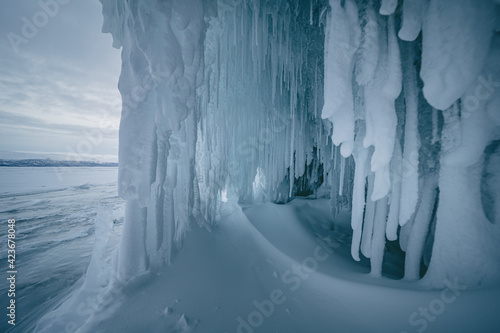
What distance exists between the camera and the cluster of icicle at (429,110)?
6.48 feet

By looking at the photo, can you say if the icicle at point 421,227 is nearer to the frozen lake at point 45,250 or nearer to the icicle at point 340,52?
the icicle at point 340,52

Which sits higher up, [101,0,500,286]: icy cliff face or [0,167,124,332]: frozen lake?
[101,0,500,286]: icy cliff face

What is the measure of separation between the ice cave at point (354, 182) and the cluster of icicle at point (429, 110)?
0.01m

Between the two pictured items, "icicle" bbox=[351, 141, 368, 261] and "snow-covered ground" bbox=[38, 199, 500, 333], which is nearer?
"snow-covered ground" bbox=[38, 199, 500, 333]

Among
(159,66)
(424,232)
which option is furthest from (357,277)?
(159,66)

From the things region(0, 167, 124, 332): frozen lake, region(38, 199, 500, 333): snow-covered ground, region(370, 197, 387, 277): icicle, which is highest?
region(370, 197, 387, 277): icicle

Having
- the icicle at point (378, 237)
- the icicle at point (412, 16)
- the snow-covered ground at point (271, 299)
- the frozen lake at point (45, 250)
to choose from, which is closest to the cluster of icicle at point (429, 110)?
the icicle at point (412, 16)

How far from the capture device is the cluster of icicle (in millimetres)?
1975

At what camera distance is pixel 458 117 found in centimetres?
245

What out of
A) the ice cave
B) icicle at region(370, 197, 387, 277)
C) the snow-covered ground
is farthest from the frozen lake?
icicle at region(370, 197, 387, 277)

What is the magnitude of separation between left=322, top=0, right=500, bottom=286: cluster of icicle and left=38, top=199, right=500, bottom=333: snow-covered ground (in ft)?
1.79

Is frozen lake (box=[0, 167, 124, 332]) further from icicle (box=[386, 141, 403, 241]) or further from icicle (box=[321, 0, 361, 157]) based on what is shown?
icicle (box=[386, 141, 403, 241])

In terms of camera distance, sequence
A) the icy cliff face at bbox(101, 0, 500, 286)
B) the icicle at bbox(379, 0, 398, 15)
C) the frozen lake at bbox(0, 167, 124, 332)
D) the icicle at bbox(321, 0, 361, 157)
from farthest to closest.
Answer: the frozen lake at bbox(0, 167, 124, 332) < the icicle at bbox(321, 0, 361, 157) < the icicle at bbox(379, 0, 398, 15) < the icy cliff face at bbox(101, 0, 500, 286)

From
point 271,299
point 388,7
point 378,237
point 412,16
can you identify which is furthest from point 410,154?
point 271,299
